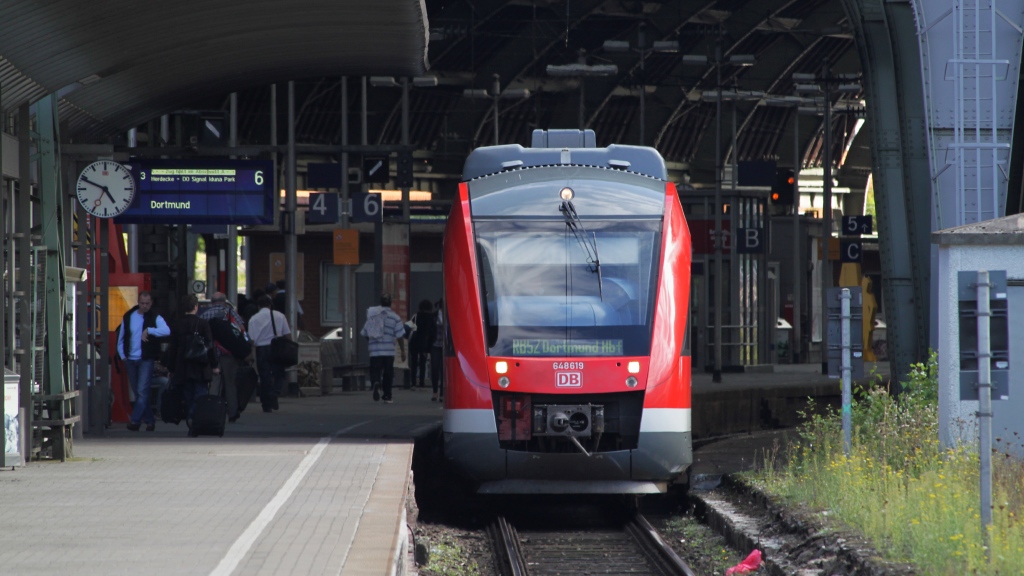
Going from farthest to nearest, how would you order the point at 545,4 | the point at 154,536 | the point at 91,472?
the point at 545,4 < the point at 91,472 < the point at 154,536

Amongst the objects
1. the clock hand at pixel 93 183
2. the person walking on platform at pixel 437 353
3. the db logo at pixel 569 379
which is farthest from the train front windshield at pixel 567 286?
the person walking on platform at pixel 437 353

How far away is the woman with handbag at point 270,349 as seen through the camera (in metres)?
22.2

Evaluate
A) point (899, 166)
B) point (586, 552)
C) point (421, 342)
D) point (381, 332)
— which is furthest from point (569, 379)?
point (421, 342)

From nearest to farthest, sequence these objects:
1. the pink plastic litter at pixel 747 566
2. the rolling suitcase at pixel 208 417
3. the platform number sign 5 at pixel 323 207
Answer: the pink plastic litter at pixel 747 566
the rolling suitcase at pixel 208 417
the platform number sign 5 at pixel 323 207

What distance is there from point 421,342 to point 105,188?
1209 cm

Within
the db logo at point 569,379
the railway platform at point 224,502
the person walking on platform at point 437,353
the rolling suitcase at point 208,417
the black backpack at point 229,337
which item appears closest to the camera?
Answer: the railway platform at point 224,502

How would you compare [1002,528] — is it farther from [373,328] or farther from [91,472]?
[373,328]

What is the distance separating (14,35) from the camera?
12.2 metres

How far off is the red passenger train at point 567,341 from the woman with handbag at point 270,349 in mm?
8403

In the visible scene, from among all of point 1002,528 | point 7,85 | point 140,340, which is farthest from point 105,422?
point 1002,528

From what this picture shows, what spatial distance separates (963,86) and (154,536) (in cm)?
1158

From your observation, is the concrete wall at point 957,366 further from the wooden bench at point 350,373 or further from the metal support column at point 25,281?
the wooden bench at point 350,373

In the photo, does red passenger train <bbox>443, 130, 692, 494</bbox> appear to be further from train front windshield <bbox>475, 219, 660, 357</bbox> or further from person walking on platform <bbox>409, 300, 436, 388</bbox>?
person walking on platform <bbox>409, 300, 436, 388</bbox>

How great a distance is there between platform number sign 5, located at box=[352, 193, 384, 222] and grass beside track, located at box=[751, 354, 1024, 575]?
13487 mm
